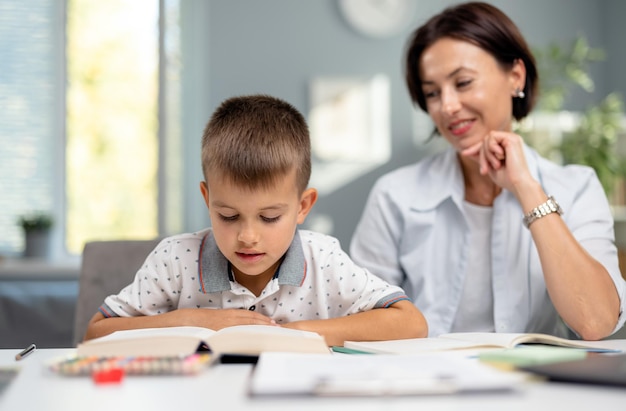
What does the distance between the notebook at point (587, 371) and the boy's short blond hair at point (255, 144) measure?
0.57 metres

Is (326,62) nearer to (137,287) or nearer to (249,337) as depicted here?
(137,287)

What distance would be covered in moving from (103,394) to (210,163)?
0.57 metres

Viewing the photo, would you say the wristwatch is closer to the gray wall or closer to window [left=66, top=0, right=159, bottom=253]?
the gray wall

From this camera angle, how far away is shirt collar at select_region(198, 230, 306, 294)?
1.27 metres

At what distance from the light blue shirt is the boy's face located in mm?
563

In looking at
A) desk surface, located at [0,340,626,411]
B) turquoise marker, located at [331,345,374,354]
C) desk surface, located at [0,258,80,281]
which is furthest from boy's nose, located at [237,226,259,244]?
desk surface, located at [0,258,80,281]

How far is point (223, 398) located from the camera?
0.74 meters

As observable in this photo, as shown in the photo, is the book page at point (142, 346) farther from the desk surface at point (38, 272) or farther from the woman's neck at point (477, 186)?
the desk surface at point (38, 272)

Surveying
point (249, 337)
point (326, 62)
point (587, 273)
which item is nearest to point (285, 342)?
point (249, 337)

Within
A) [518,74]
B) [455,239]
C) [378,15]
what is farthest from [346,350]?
[378,15]

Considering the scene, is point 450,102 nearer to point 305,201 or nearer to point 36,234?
point 305,201

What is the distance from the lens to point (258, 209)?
120cm

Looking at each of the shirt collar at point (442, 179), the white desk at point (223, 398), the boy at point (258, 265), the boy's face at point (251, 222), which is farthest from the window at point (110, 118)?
the white desk at point (223, 398)

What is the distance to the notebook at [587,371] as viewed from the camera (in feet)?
2.50
